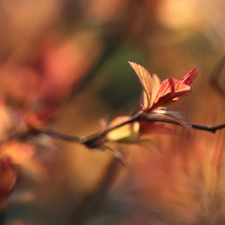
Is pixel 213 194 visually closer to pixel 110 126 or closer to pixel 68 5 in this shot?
pixel 110 126

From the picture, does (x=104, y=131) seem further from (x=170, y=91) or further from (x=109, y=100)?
(x=109, y=100)

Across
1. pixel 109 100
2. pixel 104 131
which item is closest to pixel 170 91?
pixel 104 131

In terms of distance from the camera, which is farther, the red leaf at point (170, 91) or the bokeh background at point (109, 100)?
the bokeh background at point (109, 100)

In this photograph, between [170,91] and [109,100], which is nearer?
[170,91]

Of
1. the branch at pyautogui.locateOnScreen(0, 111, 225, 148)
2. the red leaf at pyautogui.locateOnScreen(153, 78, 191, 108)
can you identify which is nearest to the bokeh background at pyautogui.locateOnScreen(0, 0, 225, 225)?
the branch at pyautogui.locateOnScreen(0, 111, 225, 148)

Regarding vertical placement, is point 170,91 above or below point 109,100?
below

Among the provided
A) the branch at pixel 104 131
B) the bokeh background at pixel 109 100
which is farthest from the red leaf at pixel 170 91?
the bokeh background at pixel 109 100

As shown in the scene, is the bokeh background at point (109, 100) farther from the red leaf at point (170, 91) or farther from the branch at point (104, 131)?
the red leaf at point (170, 91)

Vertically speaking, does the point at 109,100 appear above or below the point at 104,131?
above

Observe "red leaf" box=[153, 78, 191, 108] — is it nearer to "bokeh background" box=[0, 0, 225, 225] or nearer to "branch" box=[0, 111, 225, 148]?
"branch" box=[0, 111, 225, 148]
